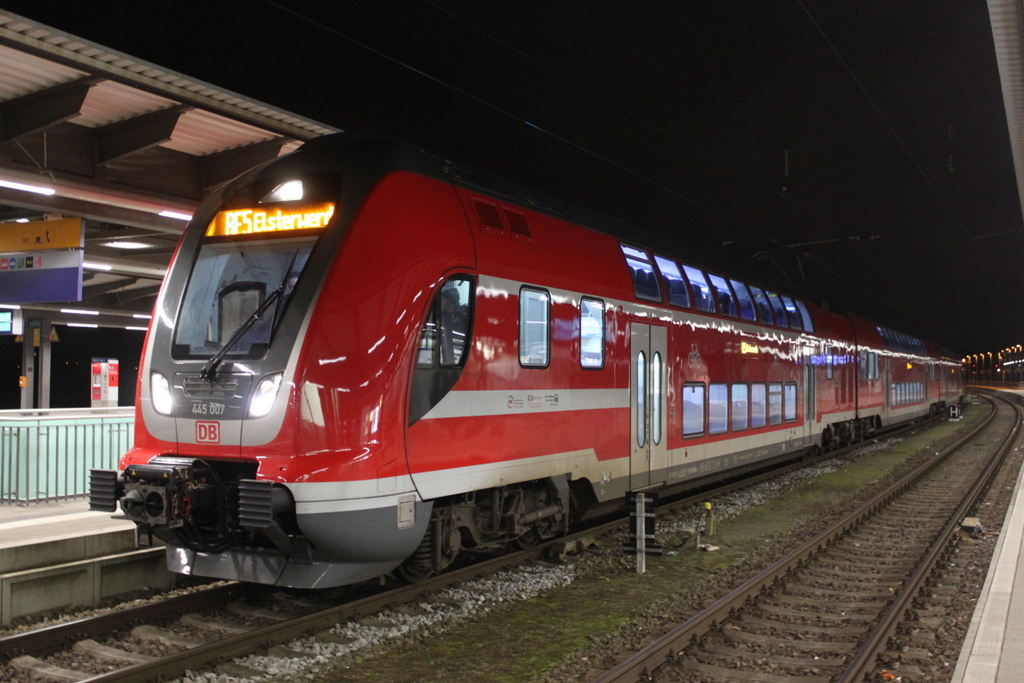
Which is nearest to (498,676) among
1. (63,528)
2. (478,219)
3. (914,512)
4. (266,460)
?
(266,460)

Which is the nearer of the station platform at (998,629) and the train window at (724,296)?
the station platform at (998,629)

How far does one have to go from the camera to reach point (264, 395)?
20.5ft

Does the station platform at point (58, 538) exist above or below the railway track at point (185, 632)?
above

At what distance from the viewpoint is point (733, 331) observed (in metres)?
13.8

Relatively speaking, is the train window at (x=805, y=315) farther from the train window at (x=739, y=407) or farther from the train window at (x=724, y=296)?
the train window at (x=724, y=296)

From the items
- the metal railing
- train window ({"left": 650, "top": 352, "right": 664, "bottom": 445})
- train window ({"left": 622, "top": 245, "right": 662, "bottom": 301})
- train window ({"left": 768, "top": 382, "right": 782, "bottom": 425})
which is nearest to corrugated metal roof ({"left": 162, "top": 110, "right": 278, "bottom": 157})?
the metal railing

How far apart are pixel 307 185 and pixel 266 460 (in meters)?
2.38

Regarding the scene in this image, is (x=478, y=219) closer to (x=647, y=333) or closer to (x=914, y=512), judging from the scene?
(x=647, y=333)

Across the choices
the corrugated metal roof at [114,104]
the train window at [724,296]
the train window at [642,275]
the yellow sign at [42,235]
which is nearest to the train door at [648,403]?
the train window at [642,275]

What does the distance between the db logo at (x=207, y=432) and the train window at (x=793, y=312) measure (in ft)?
43.3

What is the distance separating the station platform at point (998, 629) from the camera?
17.3ft

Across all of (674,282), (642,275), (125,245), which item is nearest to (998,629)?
(642,275)

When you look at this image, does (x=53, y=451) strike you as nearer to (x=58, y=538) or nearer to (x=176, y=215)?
(x=176, y=215)

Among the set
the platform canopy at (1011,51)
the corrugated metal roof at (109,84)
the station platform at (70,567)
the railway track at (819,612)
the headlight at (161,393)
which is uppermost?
the corrugated metal roof at (109,84)
